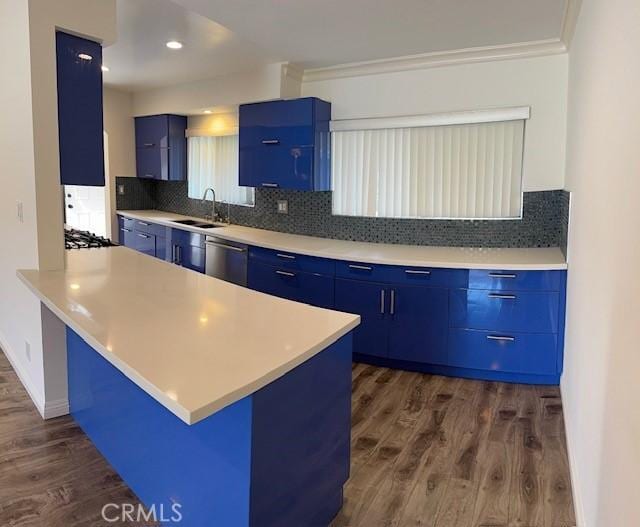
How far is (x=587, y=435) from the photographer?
6.48 ft

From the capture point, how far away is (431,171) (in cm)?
420

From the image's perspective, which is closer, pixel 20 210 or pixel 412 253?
pixel 20 210

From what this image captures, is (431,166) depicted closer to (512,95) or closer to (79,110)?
(512,95)

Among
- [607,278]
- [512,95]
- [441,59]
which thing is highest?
[441,59]

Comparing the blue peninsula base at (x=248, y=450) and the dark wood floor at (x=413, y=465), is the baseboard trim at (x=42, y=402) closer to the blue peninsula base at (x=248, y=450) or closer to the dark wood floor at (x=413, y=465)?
the dark wood floor at (x=413, y=465)

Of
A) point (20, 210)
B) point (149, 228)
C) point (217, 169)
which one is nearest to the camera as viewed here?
point (20, 210)

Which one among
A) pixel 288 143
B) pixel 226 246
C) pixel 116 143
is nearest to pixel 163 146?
pixel 116 143

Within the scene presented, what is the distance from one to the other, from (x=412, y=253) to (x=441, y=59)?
1516 mm

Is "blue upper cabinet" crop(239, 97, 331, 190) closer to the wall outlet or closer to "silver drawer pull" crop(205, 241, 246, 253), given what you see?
the wall outlet

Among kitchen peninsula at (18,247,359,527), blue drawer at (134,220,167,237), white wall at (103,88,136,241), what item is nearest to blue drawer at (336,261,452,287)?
Answer: kitchen peninsula at (18,247,359,527)

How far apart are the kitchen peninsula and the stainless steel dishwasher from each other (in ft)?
7.45

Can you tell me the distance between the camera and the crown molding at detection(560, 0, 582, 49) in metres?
2.87

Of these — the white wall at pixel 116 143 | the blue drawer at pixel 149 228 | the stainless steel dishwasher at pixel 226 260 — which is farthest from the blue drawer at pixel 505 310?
the white wall at pixel 116 143

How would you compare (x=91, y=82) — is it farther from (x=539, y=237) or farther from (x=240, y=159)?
(x=539, y=237)
